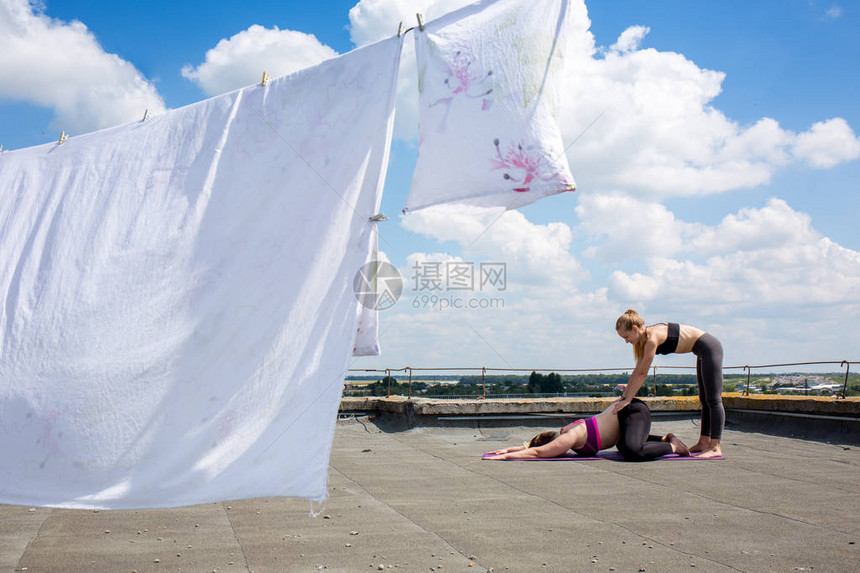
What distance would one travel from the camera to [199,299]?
283cm

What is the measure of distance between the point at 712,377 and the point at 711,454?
0.72 m

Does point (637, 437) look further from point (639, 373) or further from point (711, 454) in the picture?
point (711, 454)

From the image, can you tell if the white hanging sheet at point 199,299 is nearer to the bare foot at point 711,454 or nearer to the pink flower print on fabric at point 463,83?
the pink flower print on fabric at point 463,83

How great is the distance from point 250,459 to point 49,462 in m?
0.87

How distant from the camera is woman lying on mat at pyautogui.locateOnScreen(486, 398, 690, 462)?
19.4 feet

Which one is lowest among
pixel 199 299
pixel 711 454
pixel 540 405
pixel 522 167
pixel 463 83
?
pixel 711 454

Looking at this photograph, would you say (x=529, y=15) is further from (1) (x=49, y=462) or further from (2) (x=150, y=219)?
(1) (x=49, y=462)

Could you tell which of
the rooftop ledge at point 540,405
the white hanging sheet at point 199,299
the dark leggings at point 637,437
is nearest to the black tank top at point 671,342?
the dark leggings at point 637,437

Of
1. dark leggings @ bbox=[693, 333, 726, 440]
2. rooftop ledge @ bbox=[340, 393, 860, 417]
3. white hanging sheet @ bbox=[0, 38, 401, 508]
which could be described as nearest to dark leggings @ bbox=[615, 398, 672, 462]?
dark leggings @ bbox=[693, 333, 726, 440]

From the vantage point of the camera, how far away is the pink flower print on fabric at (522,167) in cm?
277

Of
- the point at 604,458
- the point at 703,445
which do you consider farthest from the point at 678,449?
the point at 604,458

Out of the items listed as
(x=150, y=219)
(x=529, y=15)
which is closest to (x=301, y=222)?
(x=150, y=219)

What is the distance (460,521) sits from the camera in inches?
150

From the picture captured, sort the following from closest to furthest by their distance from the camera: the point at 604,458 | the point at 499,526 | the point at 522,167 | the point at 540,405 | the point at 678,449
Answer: the point at 522,167 → the point at 499,526 → the point at 604,458 → the point at 678,449 → the point at 540,405
